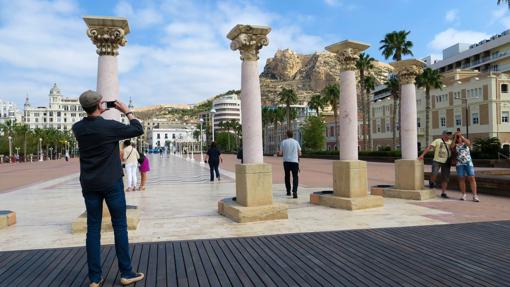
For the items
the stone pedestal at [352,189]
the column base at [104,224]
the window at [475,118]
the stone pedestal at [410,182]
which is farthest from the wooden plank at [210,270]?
the window at [475,118]

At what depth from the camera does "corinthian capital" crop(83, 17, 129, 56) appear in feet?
24.5

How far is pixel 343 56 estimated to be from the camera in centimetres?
1013

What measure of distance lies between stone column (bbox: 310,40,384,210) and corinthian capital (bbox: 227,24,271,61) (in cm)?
248

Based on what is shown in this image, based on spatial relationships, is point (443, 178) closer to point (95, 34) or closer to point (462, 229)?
point (462, 229)

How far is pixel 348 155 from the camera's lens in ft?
32.7

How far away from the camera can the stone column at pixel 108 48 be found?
7.52m

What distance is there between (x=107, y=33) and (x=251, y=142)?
344 centimetres

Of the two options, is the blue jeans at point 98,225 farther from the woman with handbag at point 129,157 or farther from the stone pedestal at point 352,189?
the woman with handbag at point 129,157

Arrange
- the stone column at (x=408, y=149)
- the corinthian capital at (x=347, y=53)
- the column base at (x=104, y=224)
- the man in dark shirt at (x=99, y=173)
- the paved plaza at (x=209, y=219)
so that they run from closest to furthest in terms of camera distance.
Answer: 1. the man in dark shirt at (x=99, y=173)
2. the paved plaza at (x=209, y=219)
3. the column base at (x=104, y=224)
4. the corinthian capital at (x=347, y=53)
5. the stone column at (x=408, y=149)

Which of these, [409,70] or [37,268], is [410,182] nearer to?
[409,70]

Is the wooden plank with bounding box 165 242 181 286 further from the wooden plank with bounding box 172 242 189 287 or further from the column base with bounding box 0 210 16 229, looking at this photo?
the column base with bounding box 0 210 16 229

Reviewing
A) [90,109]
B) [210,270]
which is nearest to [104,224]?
[210,270]

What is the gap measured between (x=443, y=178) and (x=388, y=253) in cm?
690

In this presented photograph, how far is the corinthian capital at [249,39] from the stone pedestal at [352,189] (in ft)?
11.0
